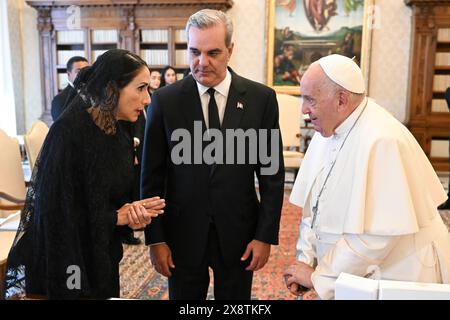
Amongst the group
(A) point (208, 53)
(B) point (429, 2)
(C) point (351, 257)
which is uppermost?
(B) point (429, 2)

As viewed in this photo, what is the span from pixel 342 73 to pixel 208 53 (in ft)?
1.76

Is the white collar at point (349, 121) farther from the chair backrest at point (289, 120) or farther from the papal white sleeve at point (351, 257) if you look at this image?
the chair backrest at point (289, 120)

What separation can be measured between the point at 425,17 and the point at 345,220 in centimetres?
722

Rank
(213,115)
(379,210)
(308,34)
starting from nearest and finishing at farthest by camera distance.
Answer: (379,210), (213,115), (308,34)

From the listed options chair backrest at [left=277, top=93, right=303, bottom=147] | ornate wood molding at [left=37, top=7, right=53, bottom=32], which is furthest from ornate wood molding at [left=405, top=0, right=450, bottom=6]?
ornate wood molding at [left=37, top=7, right=53, bottom=32]

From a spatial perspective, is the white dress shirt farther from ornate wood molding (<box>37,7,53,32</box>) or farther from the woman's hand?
ornate wood molding (<box>37,7,53,32</box>)

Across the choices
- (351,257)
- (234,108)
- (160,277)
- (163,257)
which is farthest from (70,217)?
(160,277)

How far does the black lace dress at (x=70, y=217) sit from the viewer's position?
1570 mm

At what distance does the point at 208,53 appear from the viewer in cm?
178

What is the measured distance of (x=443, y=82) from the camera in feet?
26.1

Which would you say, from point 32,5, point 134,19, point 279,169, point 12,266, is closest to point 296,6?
point 134,19

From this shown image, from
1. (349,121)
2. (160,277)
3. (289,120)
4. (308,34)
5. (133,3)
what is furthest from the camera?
(308,34)

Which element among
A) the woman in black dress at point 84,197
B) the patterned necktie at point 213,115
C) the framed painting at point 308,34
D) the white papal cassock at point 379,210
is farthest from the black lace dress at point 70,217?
the framed painting at point 308,34

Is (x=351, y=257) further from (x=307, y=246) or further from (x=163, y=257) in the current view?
(x=163, y=257)
